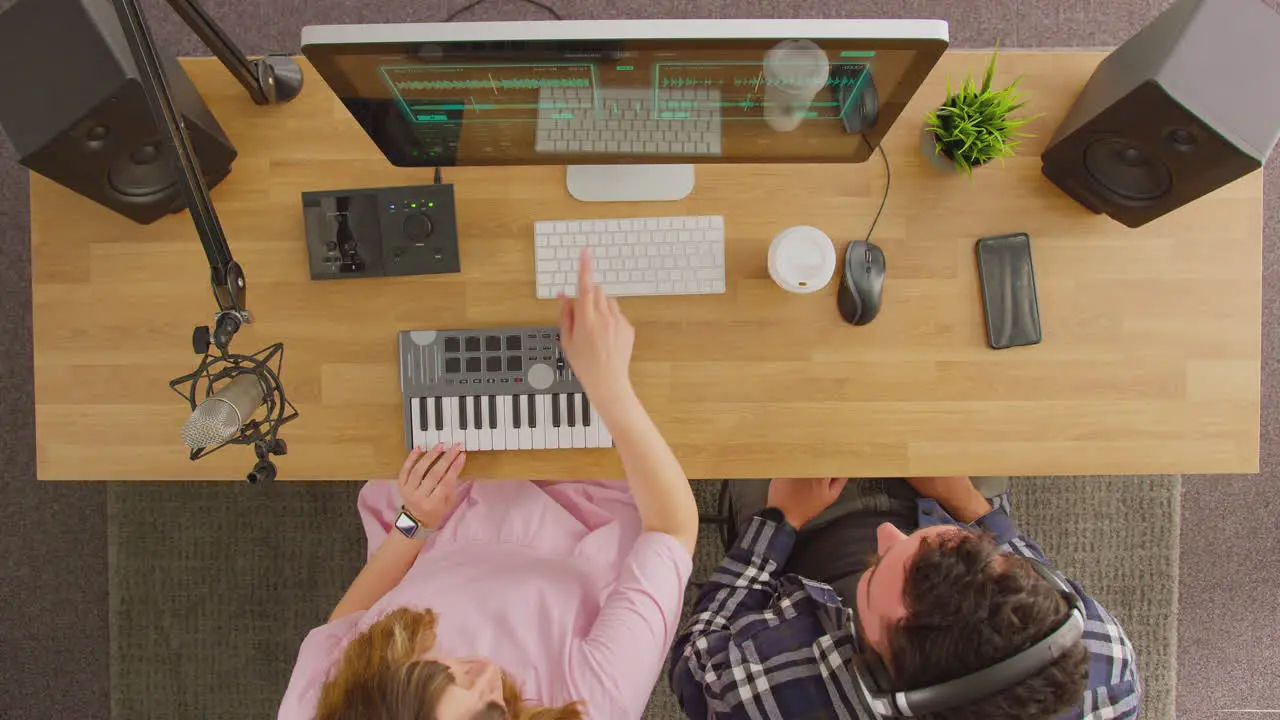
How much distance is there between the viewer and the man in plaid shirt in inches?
43.9

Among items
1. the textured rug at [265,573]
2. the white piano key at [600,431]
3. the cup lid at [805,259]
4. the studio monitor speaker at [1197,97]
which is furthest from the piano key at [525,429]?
the studio monitor speaker at [1197,97]

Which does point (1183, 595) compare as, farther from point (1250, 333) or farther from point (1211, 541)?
point (1250, 333)

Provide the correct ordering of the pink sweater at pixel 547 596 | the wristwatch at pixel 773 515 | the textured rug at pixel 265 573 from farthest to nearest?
the textured rug at pixel 265 573, the wristwatch at pixel 773 515, the pink sweater at pixel 547 596

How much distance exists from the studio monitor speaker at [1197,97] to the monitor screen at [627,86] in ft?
1.25

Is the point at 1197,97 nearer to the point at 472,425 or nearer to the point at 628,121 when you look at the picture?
the point at 628,121

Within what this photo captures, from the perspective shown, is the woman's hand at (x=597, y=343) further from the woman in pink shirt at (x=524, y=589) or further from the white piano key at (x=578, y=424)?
the white piano key at (x=578, y=424)

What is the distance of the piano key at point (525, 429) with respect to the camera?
4.59 feet

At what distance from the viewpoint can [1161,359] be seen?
1.41 meters

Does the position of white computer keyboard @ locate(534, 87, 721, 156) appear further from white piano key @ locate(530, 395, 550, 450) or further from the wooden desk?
white piano key @ locate(530, 395, 550, 450)

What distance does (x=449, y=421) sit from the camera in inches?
55.3

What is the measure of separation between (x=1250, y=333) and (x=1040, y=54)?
0.62m

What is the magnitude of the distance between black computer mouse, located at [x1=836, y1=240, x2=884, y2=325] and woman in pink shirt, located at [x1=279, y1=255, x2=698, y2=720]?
1.35 ft

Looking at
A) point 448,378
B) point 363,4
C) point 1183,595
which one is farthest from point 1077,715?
point 363,4

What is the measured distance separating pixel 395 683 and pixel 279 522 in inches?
44.9
